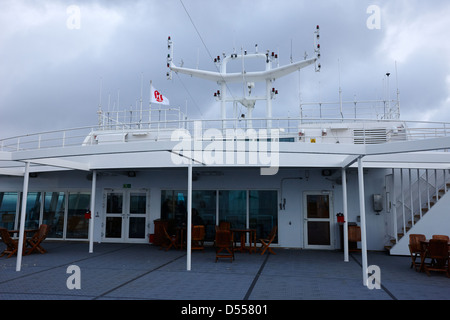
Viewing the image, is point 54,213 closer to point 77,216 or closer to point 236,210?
point 77,216

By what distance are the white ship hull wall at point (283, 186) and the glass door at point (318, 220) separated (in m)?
0.12

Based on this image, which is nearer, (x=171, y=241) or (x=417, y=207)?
(x=171, y=241)

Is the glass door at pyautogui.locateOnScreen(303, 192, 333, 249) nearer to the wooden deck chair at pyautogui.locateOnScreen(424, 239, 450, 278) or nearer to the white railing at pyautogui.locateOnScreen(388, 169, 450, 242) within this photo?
the white railing at pyautogui.locateOnScreen(388, 169, 450, 242)

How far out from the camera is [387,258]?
9.01 metres

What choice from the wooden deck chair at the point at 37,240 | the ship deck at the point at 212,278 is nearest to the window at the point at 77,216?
the wooden deck chair at the point at 37,240

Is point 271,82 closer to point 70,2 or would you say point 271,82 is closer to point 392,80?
point 392,80

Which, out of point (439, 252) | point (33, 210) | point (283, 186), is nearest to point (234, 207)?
point (283, 186)

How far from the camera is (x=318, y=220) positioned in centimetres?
1068

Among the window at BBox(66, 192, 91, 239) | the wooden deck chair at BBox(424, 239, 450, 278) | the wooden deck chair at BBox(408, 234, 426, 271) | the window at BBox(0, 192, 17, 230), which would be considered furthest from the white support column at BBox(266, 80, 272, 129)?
the window at BBox(0, 192, 17, 230)

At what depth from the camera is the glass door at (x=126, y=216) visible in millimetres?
11820

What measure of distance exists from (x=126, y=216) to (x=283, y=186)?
5497 millimetres

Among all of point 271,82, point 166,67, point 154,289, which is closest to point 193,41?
point 166,67

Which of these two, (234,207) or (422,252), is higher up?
(234,207)

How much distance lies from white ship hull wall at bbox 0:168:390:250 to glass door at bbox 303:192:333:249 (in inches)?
4.7
